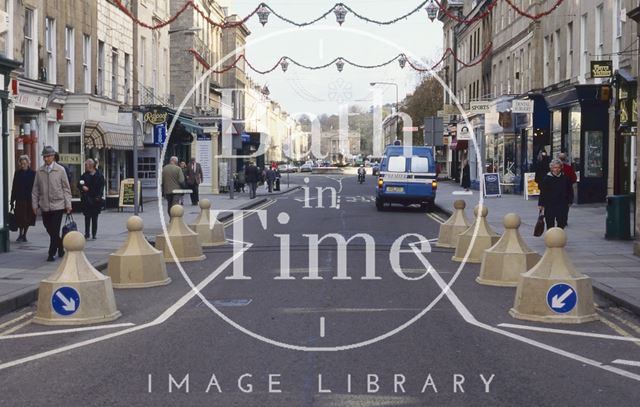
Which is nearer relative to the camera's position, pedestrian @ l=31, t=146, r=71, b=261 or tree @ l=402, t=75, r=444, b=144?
pedestrian @ l=31, t=146, r=71, b=261

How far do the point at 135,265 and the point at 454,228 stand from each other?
7.68m

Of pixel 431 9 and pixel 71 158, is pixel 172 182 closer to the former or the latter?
pixel 71 158

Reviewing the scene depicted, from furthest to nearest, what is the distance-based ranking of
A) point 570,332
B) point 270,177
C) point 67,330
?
point 270,177 → point 67,330 → point 570,332

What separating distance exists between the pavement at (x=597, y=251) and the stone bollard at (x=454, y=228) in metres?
1.42

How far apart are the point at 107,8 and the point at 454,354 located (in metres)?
29.4

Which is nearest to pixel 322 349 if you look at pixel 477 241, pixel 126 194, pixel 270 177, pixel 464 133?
pixel 477 241

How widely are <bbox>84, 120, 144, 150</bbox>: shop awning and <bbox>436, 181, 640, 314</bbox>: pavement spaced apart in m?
11.6

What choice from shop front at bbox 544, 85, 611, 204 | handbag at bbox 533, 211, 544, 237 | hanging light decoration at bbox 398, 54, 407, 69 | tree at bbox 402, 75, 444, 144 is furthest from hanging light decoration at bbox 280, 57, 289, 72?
tree at bbox 402, 75, 444, 144

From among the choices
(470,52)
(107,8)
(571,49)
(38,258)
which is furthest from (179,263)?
(470,52)

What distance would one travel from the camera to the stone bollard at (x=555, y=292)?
9953 mm

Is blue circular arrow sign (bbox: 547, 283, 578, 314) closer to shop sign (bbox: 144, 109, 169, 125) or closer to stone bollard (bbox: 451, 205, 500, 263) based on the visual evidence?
stone bollard (bbox: 451, 205, 500, 263)

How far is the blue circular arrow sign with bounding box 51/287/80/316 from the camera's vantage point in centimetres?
989

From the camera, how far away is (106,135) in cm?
3066

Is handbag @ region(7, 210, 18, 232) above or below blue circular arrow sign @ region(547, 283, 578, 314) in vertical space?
above
